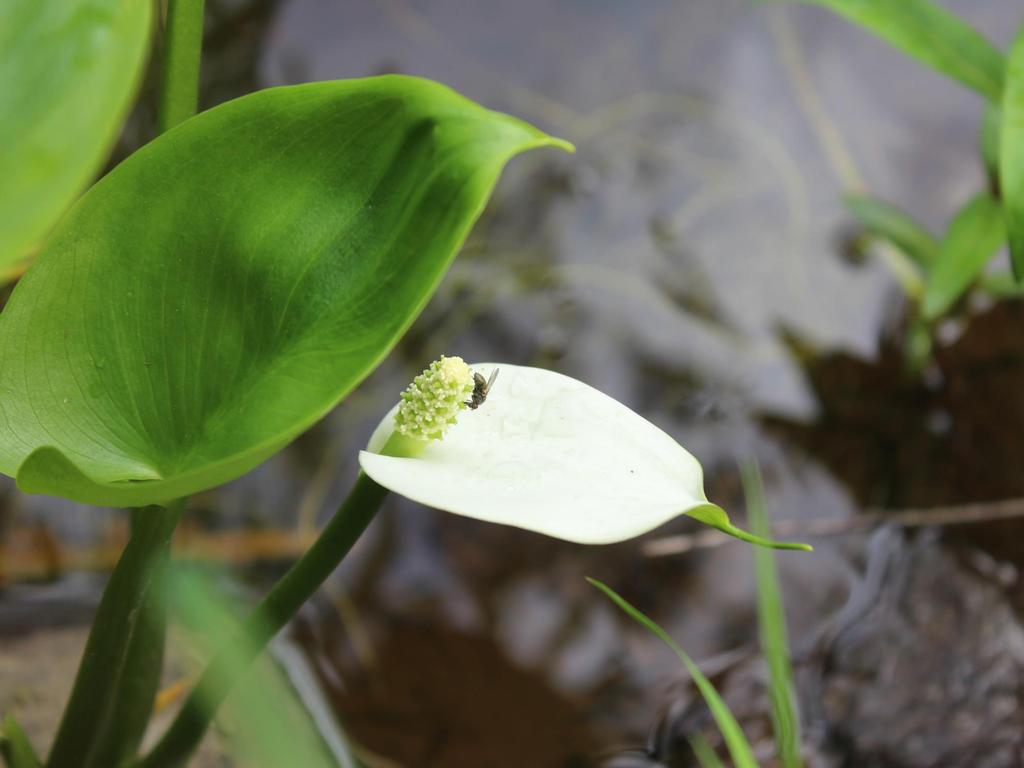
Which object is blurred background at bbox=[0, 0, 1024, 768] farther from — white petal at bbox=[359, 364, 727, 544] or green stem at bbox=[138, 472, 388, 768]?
white petal at bbox=[359, 364, 727, 544]

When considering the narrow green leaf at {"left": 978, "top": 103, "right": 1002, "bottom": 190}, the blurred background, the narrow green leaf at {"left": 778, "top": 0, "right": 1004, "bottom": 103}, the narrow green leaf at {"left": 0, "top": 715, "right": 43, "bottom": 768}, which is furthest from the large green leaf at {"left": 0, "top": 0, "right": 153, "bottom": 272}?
the narrow green leaf at {"left": 978, "top": 103, "right": 1002, "bottom": 190}

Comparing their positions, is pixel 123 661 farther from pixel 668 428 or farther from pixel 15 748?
pixel 668 428

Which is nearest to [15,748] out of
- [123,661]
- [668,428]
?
[123,661]

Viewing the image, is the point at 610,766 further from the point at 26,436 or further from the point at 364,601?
the point at 26,436

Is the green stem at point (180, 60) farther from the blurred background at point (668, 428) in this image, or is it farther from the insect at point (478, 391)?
the blurred background at point (668, 428)

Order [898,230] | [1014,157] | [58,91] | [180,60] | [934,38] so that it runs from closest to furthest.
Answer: [58,91] < [180,60] < [1014,157] < [934,38] < [898,230]

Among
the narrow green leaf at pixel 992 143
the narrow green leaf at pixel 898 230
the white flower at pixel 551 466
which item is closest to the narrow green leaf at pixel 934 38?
the narrow green leaf at pixel 992 143

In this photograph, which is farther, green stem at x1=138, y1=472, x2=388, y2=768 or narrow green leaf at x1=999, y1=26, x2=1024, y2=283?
narrow green leaf at x1=999, y1=26, x2=1024, y2=283
